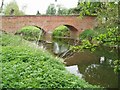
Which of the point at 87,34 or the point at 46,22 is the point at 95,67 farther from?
the point at 46,22

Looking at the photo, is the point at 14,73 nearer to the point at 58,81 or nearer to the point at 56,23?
the point at 58,81

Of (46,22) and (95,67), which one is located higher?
(46,22)

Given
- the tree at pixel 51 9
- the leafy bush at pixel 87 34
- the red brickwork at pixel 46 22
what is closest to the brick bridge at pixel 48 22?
the red brickwork at pixel 46 22

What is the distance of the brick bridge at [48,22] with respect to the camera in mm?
25266

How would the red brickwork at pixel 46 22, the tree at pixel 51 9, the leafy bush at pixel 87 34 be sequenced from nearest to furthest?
1. the leafy bush at pixel 87 34
2. the red brickwork at pixel 46 22
3. the tree at pixel 51 9

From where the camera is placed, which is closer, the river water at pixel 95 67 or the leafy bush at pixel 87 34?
the river water at pixel 95 67

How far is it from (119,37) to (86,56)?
1375 cm

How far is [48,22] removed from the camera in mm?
27641

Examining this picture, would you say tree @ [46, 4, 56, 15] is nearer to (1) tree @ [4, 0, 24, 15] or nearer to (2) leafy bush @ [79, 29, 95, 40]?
(1) tree @ [4, 0, 24, 15]

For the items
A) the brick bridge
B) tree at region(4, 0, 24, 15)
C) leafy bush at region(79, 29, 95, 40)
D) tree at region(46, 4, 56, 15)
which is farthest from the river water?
tree at region(4, 0, 24, 15)

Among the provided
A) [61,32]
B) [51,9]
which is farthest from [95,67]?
[51,9]

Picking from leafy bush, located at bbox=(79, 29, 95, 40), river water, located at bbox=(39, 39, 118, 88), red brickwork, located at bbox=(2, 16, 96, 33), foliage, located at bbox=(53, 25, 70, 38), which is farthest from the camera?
foliage, located at bbox=(53, 25, 70, 38)

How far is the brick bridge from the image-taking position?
2527 centimetres

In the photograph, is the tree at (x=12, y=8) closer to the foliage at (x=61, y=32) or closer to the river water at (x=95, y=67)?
the foliage at (x=61, y=32)
